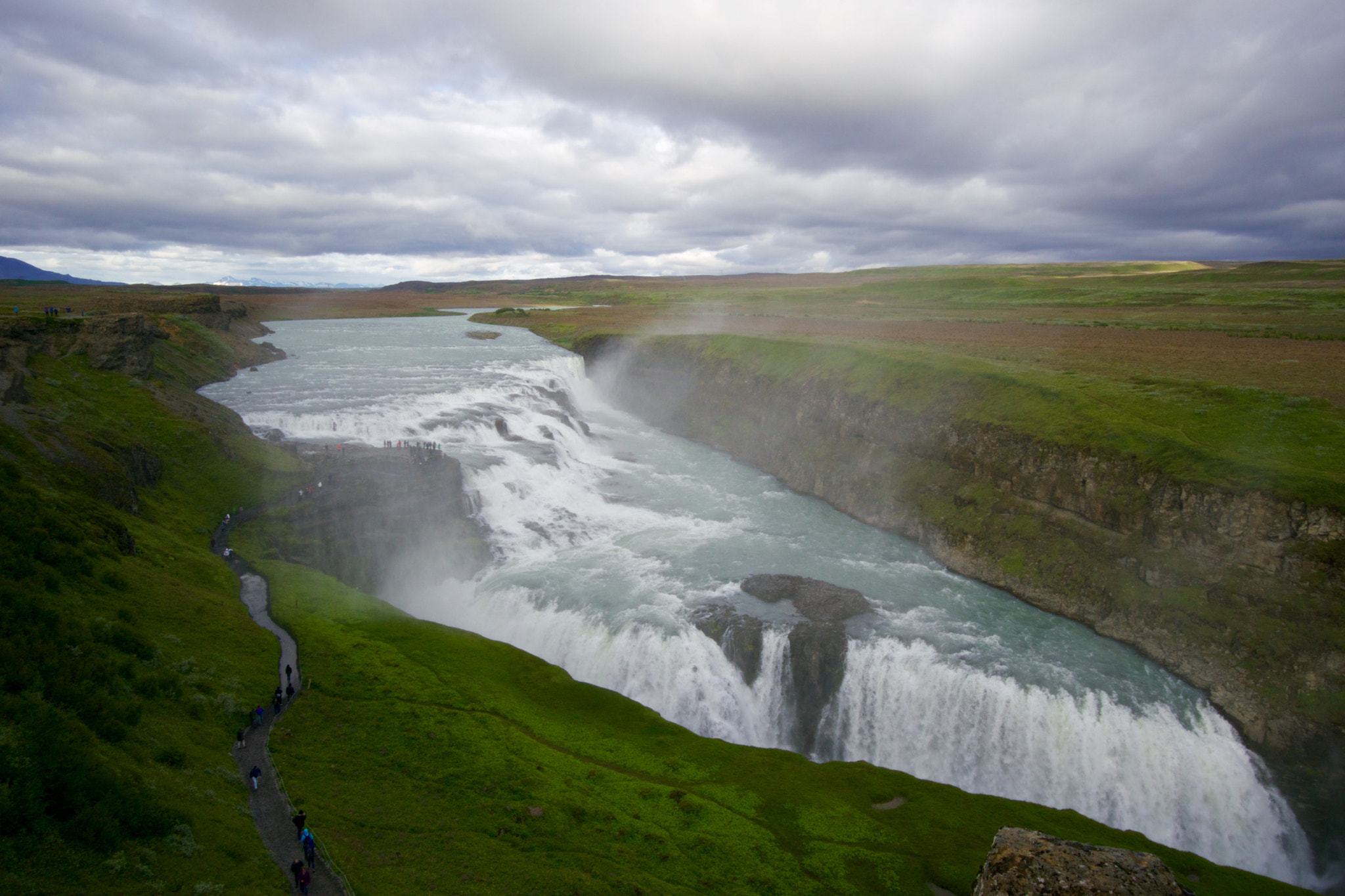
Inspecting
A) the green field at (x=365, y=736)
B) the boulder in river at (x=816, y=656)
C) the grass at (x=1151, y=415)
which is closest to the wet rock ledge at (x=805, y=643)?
the boulder in river at (x=816, y=656)

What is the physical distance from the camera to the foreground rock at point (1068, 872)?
14.6 metres

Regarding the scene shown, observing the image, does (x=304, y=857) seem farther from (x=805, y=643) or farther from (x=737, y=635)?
(x=805, y=643)

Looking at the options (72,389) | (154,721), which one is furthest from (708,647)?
(72,389)

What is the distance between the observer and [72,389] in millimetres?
43156

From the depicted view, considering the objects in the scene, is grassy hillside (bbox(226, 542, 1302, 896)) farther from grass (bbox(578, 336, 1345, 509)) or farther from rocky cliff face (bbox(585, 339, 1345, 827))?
grass (bbox(578, 336, 1345, 509))

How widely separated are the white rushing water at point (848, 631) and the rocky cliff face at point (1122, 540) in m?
1.70

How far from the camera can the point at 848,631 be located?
107 ft

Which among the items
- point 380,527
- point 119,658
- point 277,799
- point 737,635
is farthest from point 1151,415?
point 119,658

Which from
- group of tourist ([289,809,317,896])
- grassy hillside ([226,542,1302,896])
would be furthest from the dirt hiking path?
grassy hillside ([226,542,1302,896])

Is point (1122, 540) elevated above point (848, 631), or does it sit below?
above

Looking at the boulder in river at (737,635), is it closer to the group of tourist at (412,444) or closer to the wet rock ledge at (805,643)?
the wet rock ledge at (805,643)

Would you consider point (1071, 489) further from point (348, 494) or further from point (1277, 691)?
point (348, 494)

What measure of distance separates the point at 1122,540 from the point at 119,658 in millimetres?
45242

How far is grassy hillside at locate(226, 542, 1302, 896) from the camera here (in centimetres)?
1827
